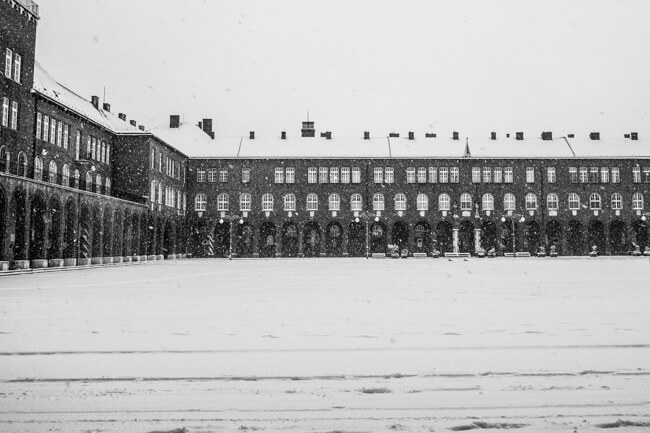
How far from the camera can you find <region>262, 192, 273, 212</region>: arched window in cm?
6231

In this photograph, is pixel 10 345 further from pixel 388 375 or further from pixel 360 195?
pixel 360 195

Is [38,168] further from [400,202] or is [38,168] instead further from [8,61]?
[400,202]

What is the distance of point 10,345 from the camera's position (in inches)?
295

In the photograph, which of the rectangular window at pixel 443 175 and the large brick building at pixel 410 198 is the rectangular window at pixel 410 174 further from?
the rectangular window at pixel 443 175

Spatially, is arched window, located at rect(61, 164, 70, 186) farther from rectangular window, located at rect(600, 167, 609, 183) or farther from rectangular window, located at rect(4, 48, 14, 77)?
rectangular window, located at rect(600, 167, 609, 183)

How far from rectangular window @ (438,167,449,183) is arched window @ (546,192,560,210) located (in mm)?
9944

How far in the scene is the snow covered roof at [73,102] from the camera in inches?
1496

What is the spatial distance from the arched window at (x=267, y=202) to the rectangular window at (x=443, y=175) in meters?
16.5

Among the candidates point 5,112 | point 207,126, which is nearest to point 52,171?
point 5,112

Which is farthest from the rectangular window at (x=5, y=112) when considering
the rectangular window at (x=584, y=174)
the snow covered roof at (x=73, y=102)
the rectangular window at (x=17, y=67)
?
the rectangular window at (x=584, y=174)

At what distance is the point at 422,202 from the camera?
6225cm

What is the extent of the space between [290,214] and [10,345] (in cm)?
5467

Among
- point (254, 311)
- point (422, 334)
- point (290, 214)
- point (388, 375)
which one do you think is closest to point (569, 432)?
point (388, 375)

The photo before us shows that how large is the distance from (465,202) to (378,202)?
8.40 meters
